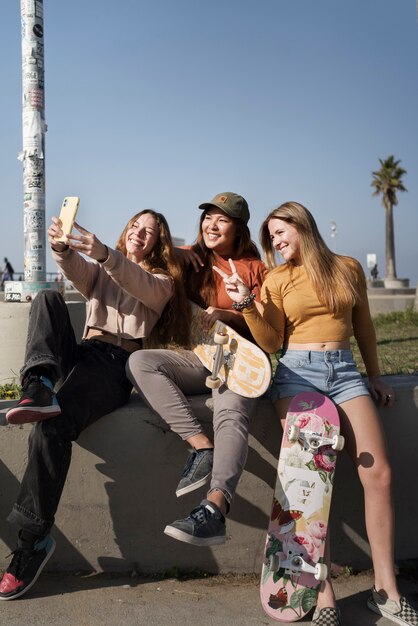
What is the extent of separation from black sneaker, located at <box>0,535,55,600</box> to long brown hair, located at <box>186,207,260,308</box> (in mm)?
1678

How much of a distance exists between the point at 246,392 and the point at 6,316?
3575 millimetres

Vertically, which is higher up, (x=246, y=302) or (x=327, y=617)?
(x=246, y=302)

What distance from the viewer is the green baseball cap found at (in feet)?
12.9

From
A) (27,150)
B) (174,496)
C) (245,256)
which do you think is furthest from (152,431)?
(27,150)

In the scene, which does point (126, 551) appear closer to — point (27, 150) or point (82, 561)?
point (82, 561)

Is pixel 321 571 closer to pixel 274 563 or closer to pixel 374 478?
pixel 274 563

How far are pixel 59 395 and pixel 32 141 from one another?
12.8ft

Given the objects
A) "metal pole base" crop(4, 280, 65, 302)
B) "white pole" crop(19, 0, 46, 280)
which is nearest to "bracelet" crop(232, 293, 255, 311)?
"metal pole base" crop(4, 280, 65, 302)

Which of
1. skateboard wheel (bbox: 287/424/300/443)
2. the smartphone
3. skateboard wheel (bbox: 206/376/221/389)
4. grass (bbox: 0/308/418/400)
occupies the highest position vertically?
the smartphone

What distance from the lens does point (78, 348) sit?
11.6 ft

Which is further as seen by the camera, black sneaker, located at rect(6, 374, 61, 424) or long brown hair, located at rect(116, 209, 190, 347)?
long brown hair, located at rect(116, 209, 190, 347)

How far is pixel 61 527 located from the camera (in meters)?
3.28

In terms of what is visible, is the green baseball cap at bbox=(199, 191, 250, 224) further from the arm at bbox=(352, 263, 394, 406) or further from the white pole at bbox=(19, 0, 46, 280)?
the white pole at bbox=(19, 0, 46, 280)

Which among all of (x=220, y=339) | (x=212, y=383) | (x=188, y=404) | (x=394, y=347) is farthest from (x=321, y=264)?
(x=394, y=347)
